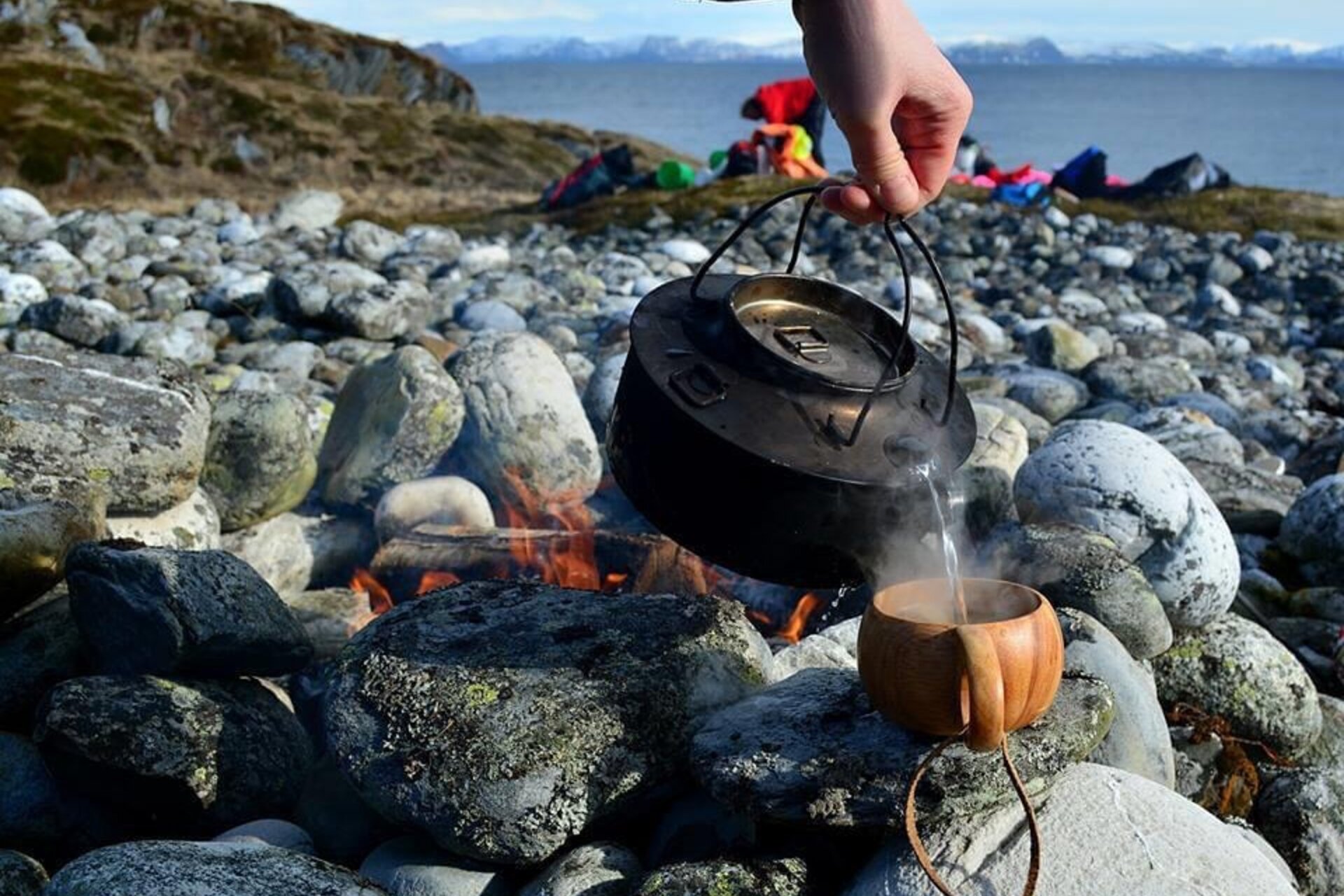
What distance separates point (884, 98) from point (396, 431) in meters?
3.46

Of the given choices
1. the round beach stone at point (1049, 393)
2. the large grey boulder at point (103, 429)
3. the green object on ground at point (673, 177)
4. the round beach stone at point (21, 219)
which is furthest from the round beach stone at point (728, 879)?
the green object on ground at point (673, 177)

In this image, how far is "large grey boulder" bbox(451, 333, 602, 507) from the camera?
5.57m

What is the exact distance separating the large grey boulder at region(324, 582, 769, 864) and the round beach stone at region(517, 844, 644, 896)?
0.20ft

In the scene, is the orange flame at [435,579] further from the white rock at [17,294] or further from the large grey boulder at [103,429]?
the white rock at [17,294]

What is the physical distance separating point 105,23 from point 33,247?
24364 millimetres

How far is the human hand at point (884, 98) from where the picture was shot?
2.47 meters

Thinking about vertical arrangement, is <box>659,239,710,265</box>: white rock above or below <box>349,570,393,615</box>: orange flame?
below

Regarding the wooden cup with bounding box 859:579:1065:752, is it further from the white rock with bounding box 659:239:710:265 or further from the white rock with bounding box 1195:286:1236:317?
the white rock with bounding box 659:239:710:265

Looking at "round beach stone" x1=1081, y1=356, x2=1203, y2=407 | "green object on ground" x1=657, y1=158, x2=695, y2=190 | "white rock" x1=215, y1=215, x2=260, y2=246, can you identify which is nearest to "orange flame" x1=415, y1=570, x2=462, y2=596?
"round beach stone" x1=1081, y1=356, x2=1203, y2=407

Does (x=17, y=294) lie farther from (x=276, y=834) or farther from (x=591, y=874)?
(x=591, y=874)

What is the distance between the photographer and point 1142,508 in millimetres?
4562

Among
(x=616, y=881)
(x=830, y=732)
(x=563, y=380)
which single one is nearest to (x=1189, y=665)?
(x=830, y=732)

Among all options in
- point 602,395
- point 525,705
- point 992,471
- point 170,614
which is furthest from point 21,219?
point 525,705

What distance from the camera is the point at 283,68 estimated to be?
117ft
